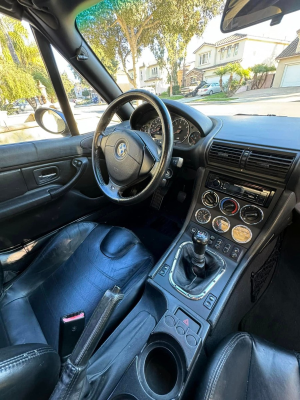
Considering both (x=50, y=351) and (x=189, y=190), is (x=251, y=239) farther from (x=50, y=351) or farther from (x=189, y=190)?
(x=50, y=351)

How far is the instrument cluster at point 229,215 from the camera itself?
115 centimetres

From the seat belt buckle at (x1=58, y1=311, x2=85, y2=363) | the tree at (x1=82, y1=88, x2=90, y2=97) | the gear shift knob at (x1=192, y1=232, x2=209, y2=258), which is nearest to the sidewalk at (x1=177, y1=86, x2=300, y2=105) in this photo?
the tree at (x1=82, y1=88, x2=90, y2=97)

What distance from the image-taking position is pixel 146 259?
4.22ft

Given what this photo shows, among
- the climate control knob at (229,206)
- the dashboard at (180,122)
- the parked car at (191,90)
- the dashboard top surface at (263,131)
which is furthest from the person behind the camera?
the parked car at (191,90)

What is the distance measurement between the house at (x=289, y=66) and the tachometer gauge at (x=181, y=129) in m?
0.91

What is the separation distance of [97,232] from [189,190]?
2.81 ft

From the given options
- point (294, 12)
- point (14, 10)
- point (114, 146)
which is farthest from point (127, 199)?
point (14, 10)

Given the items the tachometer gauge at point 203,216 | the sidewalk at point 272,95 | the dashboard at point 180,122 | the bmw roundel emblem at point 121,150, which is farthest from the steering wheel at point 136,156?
the sidewalk at point 272,95

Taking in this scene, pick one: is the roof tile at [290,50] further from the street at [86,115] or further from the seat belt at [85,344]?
the seat belt at [85,344]

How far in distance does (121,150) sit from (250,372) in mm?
1147

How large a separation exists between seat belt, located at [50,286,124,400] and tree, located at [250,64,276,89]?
103 inches

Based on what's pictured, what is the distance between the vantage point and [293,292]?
1512 mm

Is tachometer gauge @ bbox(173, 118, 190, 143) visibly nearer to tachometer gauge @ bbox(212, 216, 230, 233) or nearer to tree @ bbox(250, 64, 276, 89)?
tachometer gauge @ bbox(212, 216, 230, 233)

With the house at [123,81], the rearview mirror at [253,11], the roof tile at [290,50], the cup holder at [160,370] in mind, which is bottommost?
the cup holder at [160,370]
